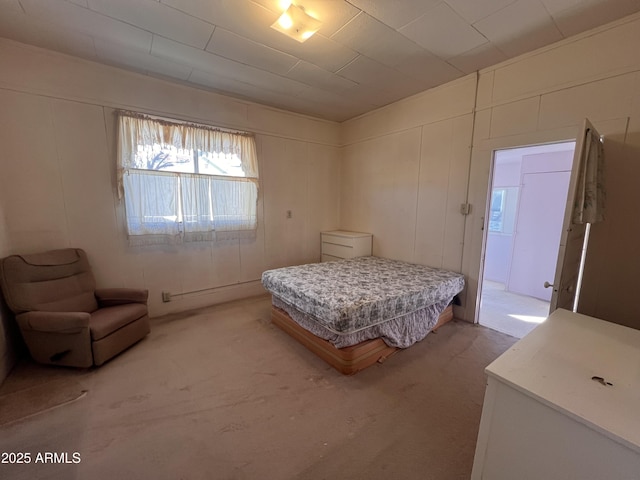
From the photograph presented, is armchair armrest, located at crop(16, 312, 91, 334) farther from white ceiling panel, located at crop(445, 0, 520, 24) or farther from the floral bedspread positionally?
white ceiling panel, located at crop(445, 0, 520, 24)

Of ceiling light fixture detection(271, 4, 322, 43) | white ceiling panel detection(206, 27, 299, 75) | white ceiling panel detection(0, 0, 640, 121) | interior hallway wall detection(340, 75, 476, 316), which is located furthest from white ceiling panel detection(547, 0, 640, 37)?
white ceiling panel detection(206, 27, 299, 75)

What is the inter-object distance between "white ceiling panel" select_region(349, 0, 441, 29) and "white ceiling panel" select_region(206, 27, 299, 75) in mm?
875

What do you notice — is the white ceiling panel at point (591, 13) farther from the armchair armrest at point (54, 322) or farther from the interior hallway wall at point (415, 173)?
the armchair armrest at point (54, 322)

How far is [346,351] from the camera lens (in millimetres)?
2074

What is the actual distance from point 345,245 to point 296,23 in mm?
2779

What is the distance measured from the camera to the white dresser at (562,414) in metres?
0.77

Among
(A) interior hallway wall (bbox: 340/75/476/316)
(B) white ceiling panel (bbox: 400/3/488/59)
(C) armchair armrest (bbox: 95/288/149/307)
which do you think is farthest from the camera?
(A) interior hallway wall (bbox: 340/75/476/316)

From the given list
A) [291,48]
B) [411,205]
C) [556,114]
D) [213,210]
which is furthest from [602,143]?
[213,210]

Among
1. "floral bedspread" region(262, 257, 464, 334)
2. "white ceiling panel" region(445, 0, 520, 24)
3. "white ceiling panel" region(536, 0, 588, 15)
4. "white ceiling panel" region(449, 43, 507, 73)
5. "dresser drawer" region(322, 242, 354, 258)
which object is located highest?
"white ceiling panel" region(449, 43, 507, 73)

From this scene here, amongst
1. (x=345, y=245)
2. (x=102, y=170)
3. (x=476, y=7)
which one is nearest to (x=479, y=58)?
(x=476, y=7)

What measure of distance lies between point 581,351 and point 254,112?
12.9 ft

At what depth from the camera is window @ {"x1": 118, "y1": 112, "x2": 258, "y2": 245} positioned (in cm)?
282

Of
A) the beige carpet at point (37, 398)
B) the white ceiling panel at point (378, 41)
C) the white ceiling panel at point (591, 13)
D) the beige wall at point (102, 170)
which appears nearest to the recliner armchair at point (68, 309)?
the beige carpet at point (37, 398)

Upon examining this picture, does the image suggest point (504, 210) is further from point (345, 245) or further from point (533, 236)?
point (345, 245)
